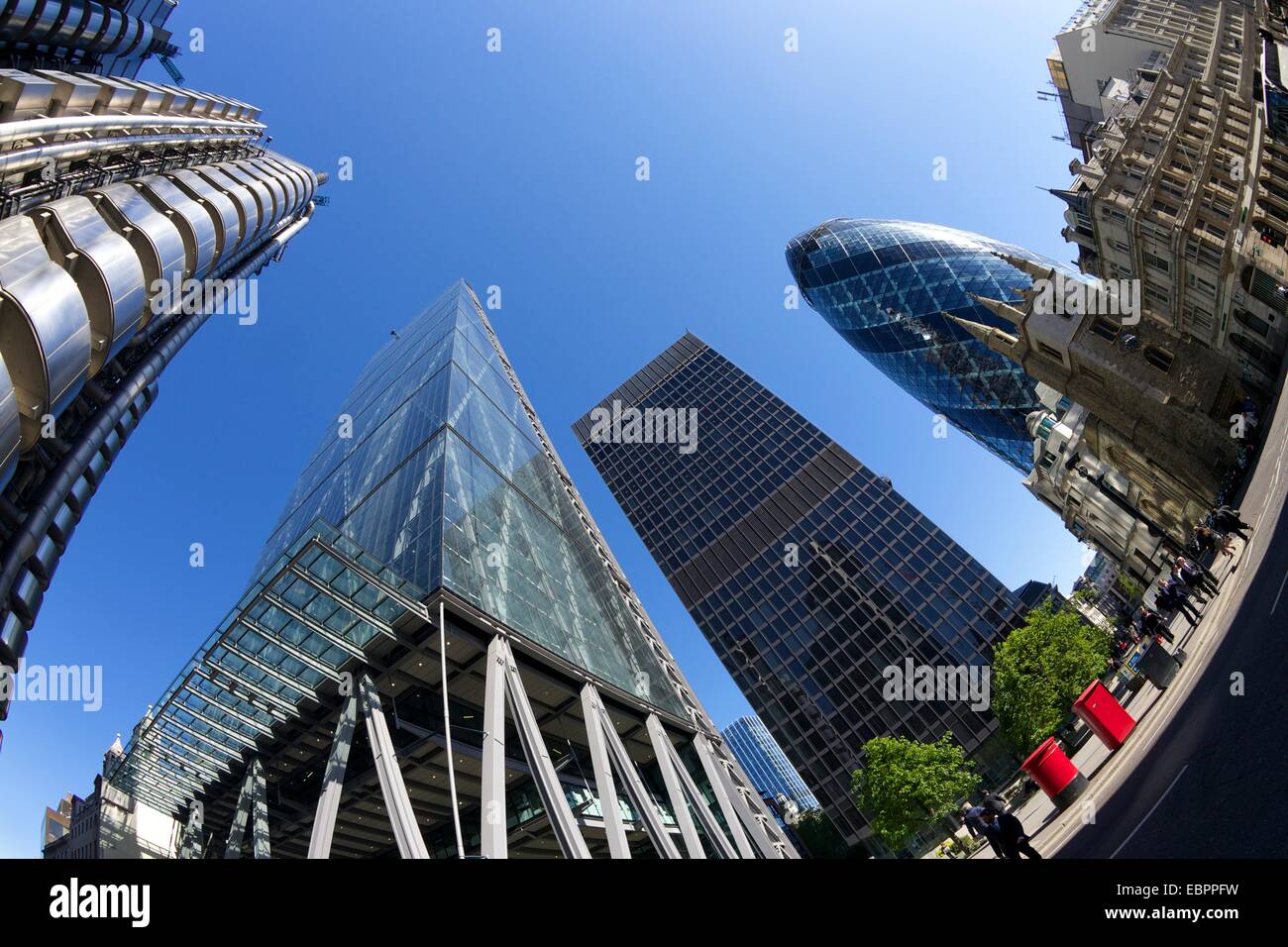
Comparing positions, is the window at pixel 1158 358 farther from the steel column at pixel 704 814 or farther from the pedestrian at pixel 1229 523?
the steel column at pixel 704 814

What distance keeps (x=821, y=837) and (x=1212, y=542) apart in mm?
58167

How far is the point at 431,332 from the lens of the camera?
141ft

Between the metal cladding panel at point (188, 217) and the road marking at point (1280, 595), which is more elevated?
the metal cladding panel at point (188, 217)

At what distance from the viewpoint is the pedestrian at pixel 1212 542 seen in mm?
19609

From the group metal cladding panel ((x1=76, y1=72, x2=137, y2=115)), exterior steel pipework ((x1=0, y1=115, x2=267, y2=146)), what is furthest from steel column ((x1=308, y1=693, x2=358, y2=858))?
metal cladding panel ((x1=76, y1=72, x2=137, y2=115))

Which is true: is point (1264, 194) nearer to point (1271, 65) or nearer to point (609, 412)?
point (1271, 65)

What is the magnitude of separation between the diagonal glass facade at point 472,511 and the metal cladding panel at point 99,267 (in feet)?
20.5

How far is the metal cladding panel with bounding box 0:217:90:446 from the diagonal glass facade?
6.97m

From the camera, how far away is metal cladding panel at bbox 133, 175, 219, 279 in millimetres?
17531

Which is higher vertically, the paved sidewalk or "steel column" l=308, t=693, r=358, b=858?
"steel column" l=308, t=693, r=358, b=858

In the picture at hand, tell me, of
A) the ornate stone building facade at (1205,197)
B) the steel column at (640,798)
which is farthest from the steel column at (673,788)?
the ornate stone building facade at (1205,197)

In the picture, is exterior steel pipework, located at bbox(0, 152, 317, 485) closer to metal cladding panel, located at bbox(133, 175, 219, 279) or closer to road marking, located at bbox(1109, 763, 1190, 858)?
metal cladding panel, located at bbox(133, 175, 219, 279)

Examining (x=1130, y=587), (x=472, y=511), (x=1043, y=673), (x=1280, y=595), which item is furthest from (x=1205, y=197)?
(x=472, y=511)
